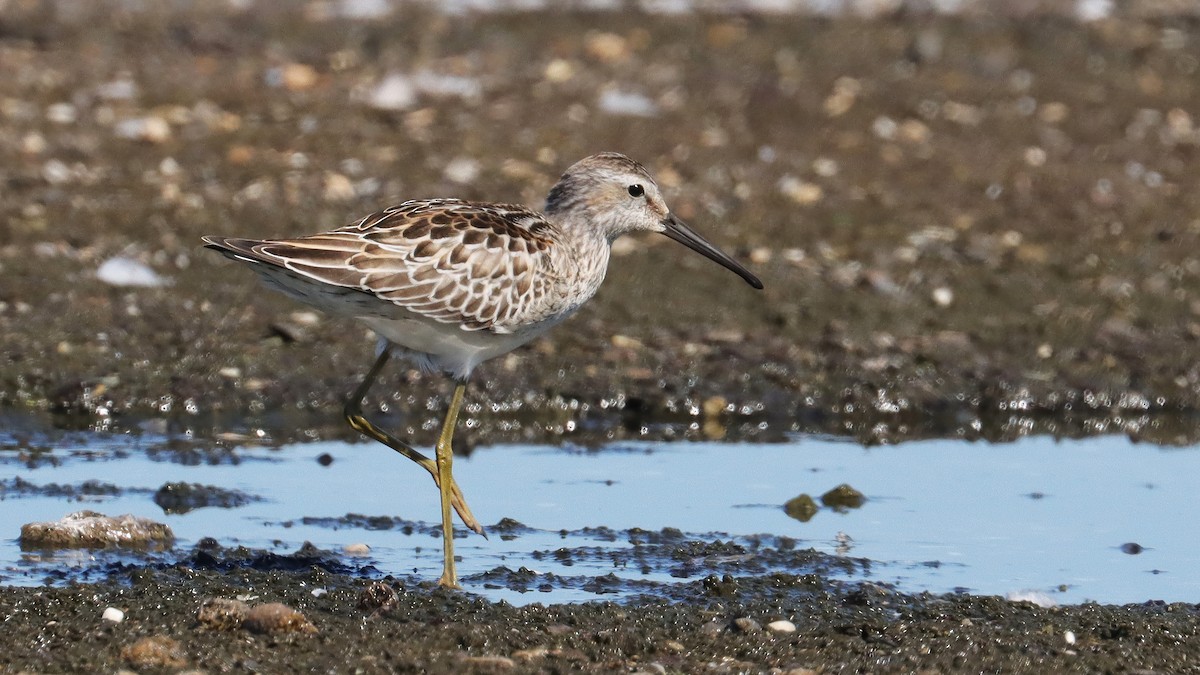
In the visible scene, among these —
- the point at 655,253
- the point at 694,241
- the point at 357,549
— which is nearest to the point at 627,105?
the point at 655,253

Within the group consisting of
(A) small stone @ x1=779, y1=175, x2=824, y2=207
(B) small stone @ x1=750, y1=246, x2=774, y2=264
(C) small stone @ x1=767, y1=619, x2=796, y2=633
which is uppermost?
(A) small stone @ x1=779, y1=175, x2=824, y2=207

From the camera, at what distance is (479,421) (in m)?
9.61

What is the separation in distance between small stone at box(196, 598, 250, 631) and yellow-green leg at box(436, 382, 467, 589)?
1018 mm

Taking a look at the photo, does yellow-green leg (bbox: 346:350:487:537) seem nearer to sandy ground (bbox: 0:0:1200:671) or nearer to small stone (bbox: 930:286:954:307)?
sandy ground (bbox: 0:0:1200:671)

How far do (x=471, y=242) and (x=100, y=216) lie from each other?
17.0 ft

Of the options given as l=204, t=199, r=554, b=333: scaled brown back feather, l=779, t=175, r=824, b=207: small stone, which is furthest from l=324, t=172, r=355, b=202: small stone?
l=204, t=199, r=554, b=333: scaled brown back feather

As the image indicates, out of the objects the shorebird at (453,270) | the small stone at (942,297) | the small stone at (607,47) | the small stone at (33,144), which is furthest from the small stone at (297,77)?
the shorebird at (453,270)

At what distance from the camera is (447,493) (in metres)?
7.27

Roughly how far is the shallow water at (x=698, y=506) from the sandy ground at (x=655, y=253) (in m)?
0.37

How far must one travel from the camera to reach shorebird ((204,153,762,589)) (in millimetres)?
6984

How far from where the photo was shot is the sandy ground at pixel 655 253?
6137mm

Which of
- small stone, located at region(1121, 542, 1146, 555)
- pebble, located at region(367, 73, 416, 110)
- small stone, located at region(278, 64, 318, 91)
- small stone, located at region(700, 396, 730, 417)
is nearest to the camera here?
small stone, located at region(1121, 542, 1146, 555)

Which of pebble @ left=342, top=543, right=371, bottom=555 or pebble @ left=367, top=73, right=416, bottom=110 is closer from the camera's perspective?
pebble @ left=342, top=543, right=371, bottom=555

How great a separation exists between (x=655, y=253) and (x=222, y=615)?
6486mm
